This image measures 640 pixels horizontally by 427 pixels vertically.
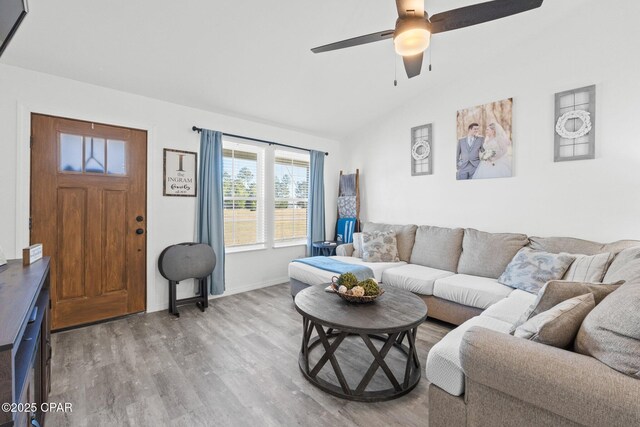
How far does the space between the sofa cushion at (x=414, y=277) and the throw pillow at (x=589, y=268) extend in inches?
43.7

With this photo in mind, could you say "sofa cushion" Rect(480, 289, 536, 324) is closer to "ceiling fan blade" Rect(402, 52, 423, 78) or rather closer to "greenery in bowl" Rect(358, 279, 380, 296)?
"greenery in bowl" Rect(358, 279, 380, 296)

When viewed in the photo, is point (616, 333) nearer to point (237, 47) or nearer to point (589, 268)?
point (589, 268)

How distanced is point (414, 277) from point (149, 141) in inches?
132

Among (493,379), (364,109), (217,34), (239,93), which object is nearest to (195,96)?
(239,93)

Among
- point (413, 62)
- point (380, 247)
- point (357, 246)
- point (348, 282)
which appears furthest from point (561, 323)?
point (357, 246)

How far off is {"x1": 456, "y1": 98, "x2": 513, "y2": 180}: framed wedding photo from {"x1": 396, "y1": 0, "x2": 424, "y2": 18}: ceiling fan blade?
226 cm

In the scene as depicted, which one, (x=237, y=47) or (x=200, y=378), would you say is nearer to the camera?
(x=200, y=378)

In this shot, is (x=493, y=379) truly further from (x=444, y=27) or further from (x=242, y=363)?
(x=444, y=27)

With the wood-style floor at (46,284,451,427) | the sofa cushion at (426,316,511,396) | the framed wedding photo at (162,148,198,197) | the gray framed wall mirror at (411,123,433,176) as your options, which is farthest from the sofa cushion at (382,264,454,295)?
the framed wedding photo at (162,148,198,197)

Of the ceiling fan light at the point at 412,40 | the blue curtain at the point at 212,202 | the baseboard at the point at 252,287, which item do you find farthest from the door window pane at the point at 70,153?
the ceiling fan light at the point at 412,40

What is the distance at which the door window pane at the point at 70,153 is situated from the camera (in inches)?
112

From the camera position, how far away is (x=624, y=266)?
1942mm

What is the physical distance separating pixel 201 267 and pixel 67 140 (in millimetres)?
1812

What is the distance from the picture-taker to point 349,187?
16.8ft
